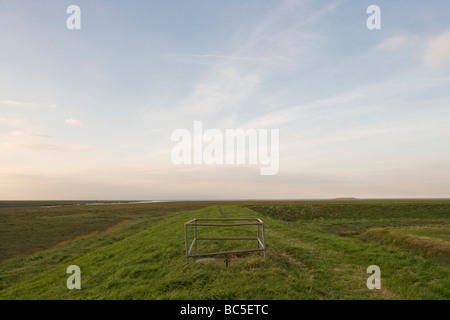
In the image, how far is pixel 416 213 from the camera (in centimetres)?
4291

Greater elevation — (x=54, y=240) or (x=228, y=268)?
(x=228, y=268)

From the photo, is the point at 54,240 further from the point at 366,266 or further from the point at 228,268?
the point at 366,266

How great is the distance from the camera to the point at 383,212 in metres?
43.5

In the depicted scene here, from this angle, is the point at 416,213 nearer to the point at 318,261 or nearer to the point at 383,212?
the point at 383,212

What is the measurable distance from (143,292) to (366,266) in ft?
27.6

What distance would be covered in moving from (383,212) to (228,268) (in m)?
45.4

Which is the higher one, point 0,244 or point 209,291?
point 209,291
